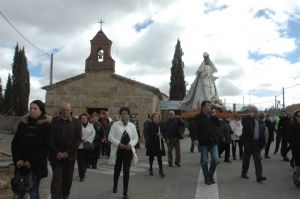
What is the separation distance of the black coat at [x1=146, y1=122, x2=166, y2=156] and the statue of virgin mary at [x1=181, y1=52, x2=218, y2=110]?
14.8m

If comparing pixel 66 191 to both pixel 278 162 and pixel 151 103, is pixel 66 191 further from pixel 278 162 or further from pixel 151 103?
pixel 151 103

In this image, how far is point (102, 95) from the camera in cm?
2723

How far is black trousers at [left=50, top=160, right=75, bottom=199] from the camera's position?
706cm

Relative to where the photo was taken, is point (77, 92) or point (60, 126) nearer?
point (60, 126)

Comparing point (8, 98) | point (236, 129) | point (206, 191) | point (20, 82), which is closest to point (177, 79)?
point (20, 82)

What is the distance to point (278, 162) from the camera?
47.7 ft

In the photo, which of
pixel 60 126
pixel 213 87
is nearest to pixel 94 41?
pixel 213 87

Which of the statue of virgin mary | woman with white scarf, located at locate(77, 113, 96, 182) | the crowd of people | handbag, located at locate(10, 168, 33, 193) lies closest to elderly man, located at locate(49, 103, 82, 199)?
the crowd of people

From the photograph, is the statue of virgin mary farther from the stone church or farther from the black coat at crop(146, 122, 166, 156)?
the black coat at crop(146, 122, 166, 156)

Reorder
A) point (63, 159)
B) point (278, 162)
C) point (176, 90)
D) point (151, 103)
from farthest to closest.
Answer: point (176, 90)
point (151, 103)
point (278, 162)
point (63, 159)

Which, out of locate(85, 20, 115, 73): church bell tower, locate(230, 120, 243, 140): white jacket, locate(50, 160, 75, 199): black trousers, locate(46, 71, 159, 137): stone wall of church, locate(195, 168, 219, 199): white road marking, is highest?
locate(85, 20, 115, 73): church bell tower

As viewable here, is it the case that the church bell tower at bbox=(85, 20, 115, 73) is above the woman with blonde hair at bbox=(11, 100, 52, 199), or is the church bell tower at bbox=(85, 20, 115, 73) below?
above

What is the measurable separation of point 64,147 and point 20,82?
4215cm

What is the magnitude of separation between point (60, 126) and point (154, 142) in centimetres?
470
